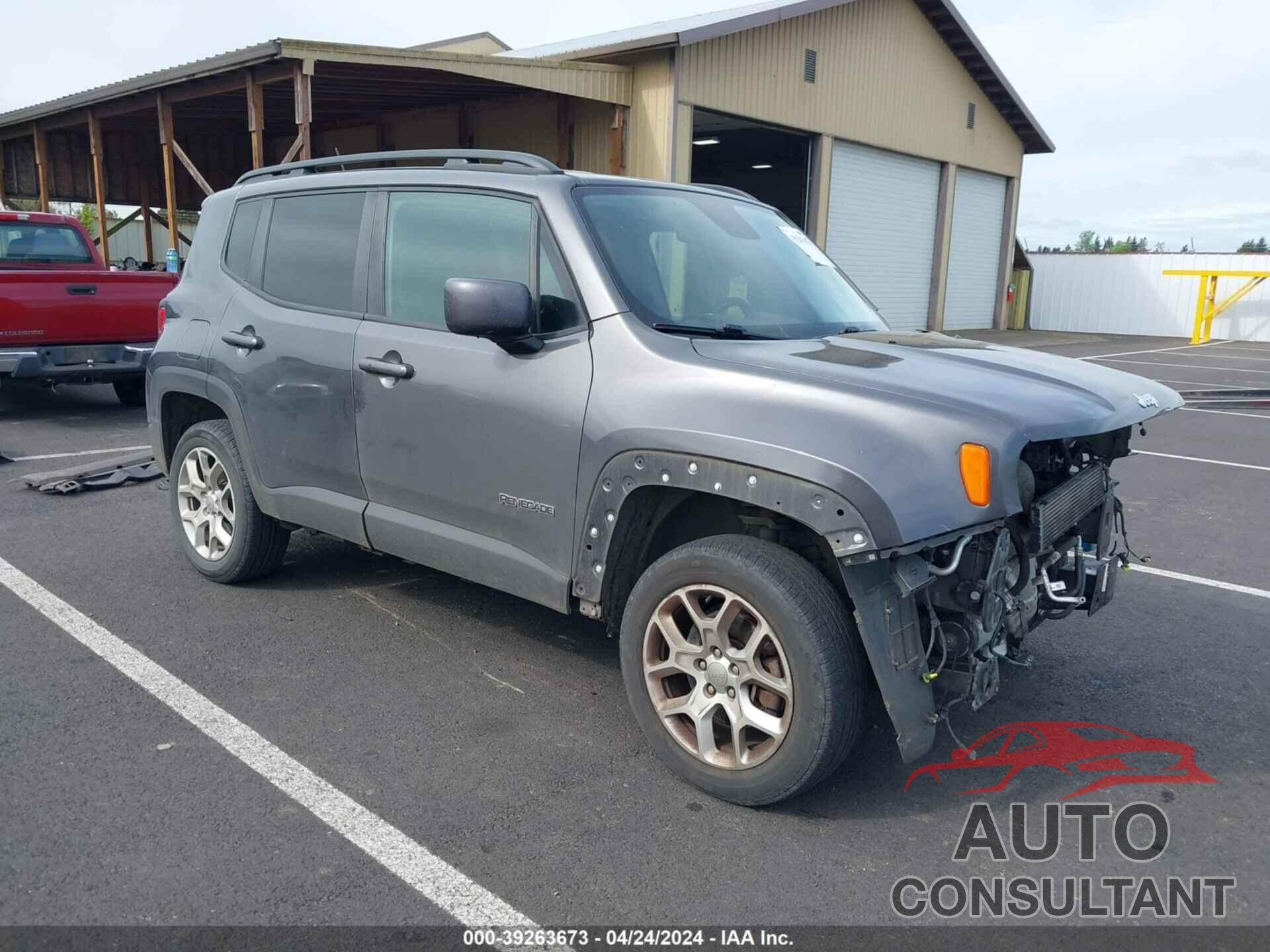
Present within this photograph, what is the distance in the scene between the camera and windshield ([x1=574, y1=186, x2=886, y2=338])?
3775mm

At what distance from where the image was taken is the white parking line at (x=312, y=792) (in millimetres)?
2779

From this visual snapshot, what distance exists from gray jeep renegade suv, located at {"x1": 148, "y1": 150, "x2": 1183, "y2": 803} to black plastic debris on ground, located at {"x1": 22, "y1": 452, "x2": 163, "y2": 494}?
2.80m

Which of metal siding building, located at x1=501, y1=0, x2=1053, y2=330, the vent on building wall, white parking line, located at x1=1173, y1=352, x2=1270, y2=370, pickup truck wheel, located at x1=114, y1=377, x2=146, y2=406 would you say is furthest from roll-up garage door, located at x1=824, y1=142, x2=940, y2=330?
pickup truck wheel, located at x1=114, y1=377, x2=146, y2=406

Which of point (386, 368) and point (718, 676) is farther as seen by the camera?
point (386, 368)

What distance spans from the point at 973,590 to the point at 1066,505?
2.05ft

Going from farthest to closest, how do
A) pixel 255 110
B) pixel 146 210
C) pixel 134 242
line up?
pixel 134 242, pixel 146 210, pixel 255 110

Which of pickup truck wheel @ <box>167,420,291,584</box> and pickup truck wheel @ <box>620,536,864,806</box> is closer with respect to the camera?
pickup truck wheel @ <box>620,536,864,806</box>

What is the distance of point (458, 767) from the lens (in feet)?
11.5

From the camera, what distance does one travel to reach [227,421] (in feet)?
16.9

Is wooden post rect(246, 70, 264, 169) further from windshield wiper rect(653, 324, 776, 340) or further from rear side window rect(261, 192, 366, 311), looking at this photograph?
windshield wiper rect(653, 324, 776, 340)

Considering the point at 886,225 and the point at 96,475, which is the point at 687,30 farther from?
the point at 96,475

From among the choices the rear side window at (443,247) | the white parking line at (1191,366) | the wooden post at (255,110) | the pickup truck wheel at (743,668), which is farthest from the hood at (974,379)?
the white parking line at (1191,366)

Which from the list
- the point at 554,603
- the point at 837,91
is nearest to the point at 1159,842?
the point at 554,603

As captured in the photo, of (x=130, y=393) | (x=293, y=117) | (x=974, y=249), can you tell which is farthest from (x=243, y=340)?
(x=974, y=249)
